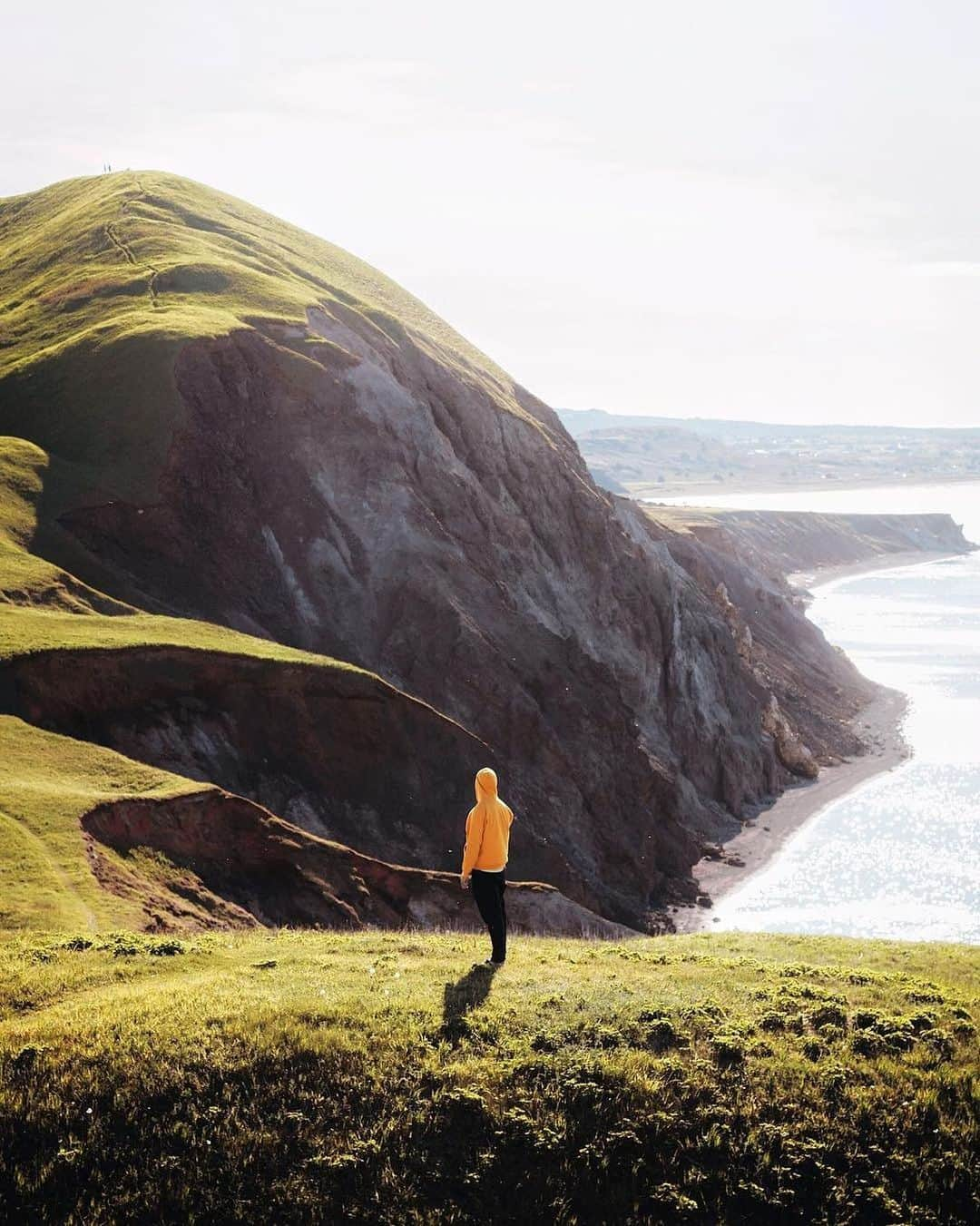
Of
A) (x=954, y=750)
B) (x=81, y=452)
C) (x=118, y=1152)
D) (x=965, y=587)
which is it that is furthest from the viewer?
(x=965, y=587)

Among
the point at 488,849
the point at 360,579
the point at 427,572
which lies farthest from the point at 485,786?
the point at 427,572

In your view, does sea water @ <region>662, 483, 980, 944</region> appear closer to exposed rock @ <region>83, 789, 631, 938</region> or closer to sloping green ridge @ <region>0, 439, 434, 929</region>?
exposed rock @ <region>83, 789, 631, 938</region>

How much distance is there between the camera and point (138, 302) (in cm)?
5581

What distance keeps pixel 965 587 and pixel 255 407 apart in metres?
149

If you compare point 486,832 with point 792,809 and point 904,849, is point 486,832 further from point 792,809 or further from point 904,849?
point 792,809

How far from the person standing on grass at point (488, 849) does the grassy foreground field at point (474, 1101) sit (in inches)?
41.0

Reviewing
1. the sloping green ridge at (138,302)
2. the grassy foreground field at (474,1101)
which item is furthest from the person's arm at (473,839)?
the sloping green ridge at (138,302)

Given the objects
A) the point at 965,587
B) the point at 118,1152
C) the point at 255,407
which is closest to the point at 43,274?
the point at 255,407

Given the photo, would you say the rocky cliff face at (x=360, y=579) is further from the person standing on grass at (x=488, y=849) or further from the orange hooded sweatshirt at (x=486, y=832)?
the orange hooded sweatshirt at (x=486, y=832)

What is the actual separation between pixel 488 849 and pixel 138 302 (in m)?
49.0

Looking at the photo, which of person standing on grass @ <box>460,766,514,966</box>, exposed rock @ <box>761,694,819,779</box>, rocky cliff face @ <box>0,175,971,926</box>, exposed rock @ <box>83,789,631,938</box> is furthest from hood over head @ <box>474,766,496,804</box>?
exposed rock @ <box>761,694,819,779</box>

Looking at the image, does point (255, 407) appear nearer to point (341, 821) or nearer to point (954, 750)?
point (341, 821)

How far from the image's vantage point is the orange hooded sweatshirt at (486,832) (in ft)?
47.0

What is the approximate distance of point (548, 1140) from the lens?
1062cm
